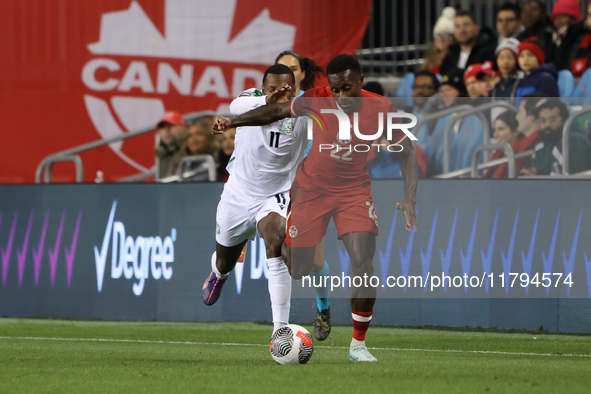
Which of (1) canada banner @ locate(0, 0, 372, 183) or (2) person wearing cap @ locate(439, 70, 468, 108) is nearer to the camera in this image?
(2) person wearing cap @ locate(439, 70, 468, 108)

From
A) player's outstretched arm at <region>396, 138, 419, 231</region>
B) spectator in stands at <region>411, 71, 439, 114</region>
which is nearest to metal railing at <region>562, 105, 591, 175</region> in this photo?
spectator in stands at <region>411, 71, 439, 114</region>

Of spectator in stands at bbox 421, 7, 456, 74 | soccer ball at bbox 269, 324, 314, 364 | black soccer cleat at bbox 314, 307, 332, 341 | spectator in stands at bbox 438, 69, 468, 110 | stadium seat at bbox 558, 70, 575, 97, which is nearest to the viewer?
soccer ball at bbox 269, 324, 314, 364

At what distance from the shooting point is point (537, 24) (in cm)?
1120

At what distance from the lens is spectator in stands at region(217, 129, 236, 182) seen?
35.5 feet

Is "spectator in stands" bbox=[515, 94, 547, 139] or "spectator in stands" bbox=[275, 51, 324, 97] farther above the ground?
"spectator in stands" bbox=[275, 51, 324, 97]

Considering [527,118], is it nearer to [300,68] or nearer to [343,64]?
[300,68]

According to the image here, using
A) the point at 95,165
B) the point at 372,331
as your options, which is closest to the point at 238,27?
the point at 95,165

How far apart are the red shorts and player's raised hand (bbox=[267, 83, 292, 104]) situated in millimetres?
777

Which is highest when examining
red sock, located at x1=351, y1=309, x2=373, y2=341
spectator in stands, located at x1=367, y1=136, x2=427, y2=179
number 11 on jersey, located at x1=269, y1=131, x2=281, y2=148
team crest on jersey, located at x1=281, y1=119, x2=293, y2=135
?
team crest on jersey, located at x1=281, y1=119, x2=293, y2=135

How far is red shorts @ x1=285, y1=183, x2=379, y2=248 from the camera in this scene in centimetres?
653

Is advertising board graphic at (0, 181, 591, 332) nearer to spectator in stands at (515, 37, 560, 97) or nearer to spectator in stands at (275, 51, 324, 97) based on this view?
spectator in stands at (515, 37, 560, 97)

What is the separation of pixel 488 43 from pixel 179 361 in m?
6.98

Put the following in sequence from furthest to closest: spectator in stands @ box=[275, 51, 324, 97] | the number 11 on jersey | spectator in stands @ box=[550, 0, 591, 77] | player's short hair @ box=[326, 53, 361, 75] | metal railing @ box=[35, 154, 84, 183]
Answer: metal railing @ box=[35, 154, 84, 183] < spectator in stands @ box=[550, 0, 591, 77] < spectator in stands @ box=[275, 51, 324, 97] < the number 11 on jersey < player's short hair @ box=[326, 53, 361, 75]

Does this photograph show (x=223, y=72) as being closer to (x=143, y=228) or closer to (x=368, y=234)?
(x=143, y=228)
